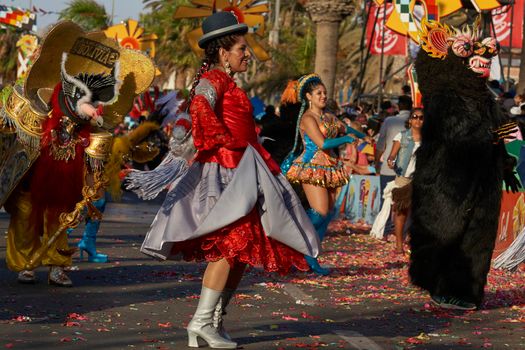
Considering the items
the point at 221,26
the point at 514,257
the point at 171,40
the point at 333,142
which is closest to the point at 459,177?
the point at 514,257

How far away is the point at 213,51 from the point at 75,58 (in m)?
2.45

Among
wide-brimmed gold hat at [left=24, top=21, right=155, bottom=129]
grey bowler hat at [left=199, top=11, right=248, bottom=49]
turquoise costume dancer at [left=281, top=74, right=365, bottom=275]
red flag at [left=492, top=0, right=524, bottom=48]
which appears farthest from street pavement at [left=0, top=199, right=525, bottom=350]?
red flag at [left=492, top=0, right=524, bottom=48]

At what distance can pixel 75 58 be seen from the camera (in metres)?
9.47

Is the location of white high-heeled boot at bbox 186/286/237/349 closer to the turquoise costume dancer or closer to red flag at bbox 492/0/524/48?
the turquoise costume dancer

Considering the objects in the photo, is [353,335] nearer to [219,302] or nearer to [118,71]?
[219,302]

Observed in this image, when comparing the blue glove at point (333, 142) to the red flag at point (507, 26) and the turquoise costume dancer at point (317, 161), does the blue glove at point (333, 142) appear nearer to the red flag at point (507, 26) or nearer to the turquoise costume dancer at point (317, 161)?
the turquoise costume dancer at point (317, 161)

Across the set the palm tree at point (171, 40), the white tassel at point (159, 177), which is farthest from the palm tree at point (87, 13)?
the white tassel at point (159, 177)

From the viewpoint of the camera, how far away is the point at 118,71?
9.52 meters

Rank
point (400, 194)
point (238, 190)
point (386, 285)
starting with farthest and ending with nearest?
point (400, 194), point (386, 285), point (238, 190)

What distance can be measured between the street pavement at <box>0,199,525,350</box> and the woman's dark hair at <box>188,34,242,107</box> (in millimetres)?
1525

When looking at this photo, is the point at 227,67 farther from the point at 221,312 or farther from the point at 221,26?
the point at 221,312

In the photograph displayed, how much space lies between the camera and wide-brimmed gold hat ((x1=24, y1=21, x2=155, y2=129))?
9.41 meters

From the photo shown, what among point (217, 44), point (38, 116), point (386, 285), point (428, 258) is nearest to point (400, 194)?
point (386, 285)

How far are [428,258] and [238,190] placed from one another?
2969mm
